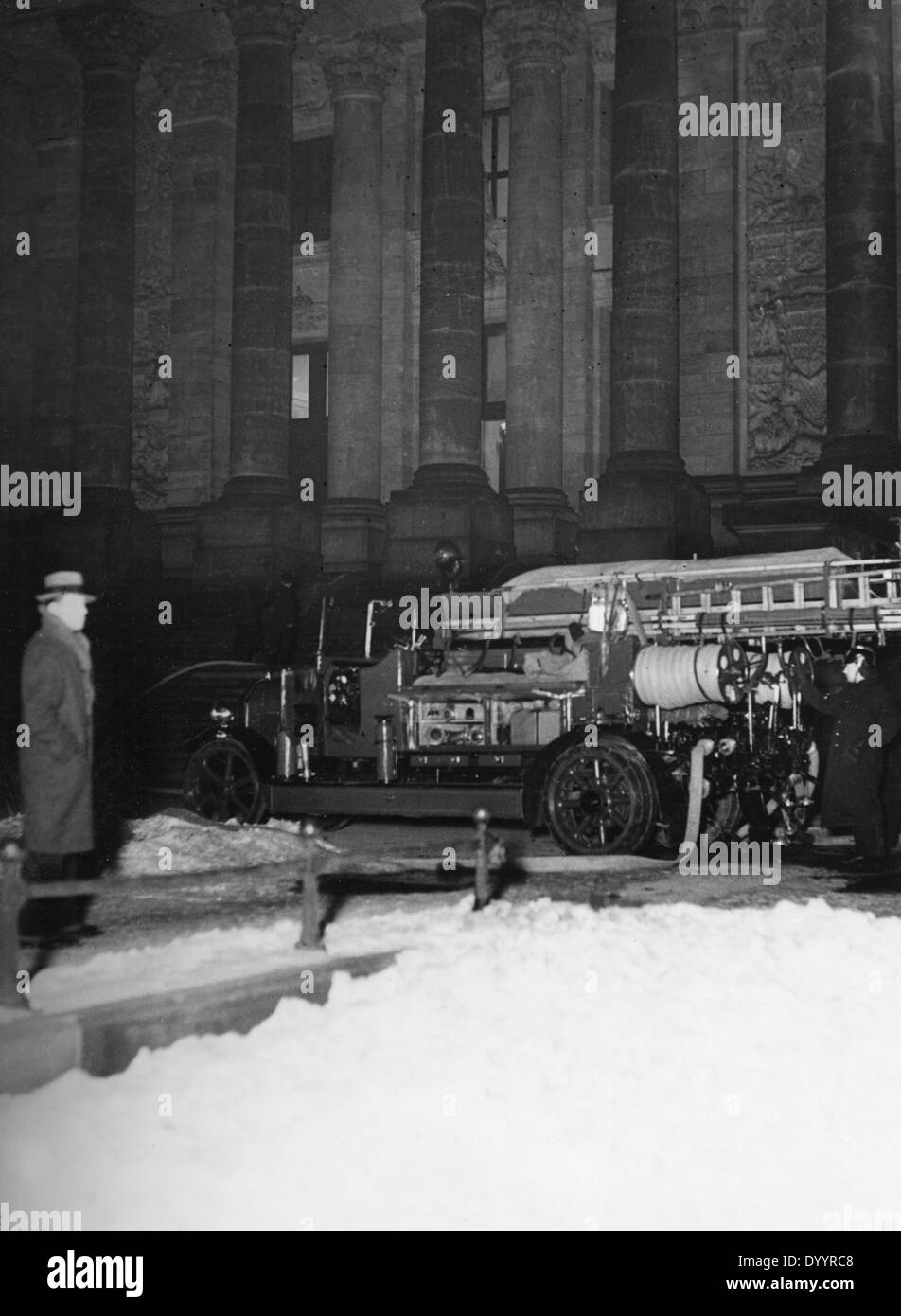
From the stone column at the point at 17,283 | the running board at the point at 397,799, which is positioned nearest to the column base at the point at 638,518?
the running board at the point at 397,799

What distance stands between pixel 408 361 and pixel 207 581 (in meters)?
7.84

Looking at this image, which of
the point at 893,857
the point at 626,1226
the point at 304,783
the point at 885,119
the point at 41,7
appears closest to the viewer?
the point at 626,1226

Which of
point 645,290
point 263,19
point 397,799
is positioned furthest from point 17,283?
point 397,799

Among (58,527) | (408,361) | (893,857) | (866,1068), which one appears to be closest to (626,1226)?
(866,1068)

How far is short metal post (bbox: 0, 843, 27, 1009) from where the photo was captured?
6395mm

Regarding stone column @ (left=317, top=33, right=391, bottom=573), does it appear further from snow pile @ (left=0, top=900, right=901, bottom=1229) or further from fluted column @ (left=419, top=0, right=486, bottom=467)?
snow pile @ (left=0, top=900, right=901, bottom=1229)

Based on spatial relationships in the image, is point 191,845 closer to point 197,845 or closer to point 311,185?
point 197,845

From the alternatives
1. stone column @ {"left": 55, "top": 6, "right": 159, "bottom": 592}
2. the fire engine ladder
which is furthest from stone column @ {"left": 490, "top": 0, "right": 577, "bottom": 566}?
the fire engine ladder

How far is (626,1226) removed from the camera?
18.3 ft

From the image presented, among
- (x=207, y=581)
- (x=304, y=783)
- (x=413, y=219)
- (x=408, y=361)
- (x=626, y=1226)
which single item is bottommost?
(x=626, y=1226)

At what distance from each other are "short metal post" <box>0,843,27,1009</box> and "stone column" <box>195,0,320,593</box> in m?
22.0

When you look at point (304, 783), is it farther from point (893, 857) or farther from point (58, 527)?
point (58, 527)

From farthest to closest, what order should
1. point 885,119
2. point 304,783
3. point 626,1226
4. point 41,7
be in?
1. point 41,7
2. point 885,119
3. point 304,783
4. point 626,1226
